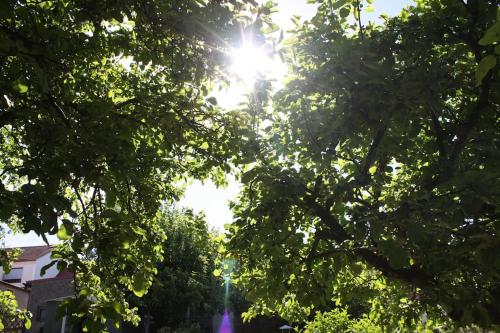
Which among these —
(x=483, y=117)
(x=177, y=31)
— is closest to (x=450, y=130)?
(x=483, y=117)

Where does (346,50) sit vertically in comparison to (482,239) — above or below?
above

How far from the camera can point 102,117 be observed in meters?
4.38

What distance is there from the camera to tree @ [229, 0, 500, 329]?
12.2 ft

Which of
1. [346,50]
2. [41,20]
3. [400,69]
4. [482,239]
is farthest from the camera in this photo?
[41,20]

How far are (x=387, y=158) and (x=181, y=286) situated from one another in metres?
18.7

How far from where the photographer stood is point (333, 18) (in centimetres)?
501

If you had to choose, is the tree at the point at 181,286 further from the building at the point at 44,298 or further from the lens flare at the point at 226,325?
the building at the point at 44,298

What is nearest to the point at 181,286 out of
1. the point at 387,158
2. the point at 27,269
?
the point at 387,158

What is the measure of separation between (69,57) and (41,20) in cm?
64

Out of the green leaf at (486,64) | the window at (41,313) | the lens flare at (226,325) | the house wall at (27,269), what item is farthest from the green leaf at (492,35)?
the house wall at (27,269)

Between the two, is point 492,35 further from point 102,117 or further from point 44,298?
point 44,298

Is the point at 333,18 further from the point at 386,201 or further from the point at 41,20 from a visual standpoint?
the point at 41,20

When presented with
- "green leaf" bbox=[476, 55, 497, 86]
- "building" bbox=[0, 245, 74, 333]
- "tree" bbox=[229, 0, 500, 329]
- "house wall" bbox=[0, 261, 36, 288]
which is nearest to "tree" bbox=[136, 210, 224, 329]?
"building" bbox=[0, 245, 74, 333]

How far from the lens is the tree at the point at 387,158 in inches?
146
